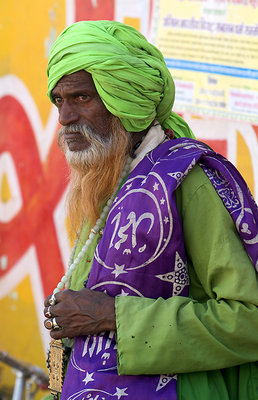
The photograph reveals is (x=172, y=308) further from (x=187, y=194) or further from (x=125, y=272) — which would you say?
(x=187, y=194)

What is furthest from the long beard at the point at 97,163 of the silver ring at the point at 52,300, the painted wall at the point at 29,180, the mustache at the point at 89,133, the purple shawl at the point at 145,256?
the painted wall at the point at 29,180

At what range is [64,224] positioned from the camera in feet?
15.4

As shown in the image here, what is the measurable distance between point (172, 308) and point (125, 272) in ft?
0.63

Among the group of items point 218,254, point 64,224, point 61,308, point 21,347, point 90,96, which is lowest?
point 21,347

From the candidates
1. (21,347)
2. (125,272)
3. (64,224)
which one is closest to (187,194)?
(125,272)

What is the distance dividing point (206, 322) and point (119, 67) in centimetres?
93

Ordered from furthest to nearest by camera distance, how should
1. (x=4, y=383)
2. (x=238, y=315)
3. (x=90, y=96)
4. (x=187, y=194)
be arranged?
(x=4, y=383), (x=90, y=96), (x=187, y=194), (x=238, y=315)

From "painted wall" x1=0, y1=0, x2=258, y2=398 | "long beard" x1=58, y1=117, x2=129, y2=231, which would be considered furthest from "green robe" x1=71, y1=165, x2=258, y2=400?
"painted wall" x1=0, y1=0, x2=258, y2=398

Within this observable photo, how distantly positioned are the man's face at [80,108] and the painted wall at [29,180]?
78.6 inches

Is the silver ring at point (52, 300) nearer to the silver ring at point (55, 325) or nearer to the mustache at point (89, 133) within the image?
the silver ring at point (55, 325)

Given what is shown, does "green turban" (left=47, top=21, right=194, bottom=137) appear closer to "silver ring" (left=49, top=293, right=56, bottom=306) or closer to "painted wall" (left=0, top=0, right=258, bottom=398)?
"silver ring" (left=49, top=293, right=56, bottom=306)

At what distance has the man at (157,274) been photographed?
218 cm

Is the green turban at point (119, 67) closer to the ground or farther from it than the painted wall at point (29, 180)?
farther from it

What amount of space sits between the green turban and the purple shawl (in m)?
0.30
